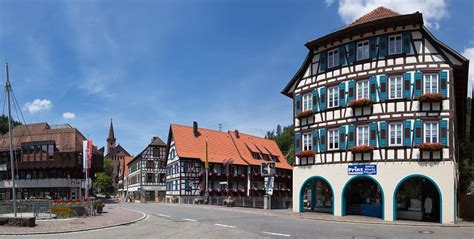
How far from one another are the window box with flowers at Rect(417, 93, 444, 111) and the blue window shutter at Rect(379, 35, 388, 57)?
4.11 m

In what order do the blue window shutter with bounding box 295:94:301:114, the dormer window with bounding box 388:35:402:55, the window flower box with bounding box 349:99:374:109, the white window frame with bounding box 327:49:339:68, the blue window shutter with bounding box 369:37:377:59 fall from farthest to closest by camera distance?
1. the blue window shutter with bounding box 295:94:301:114
2. the white window frame with bounding box 327:49:339:68
3. the blue window shutter with bounding box 369:37:377:59
4. the window flower box with bounding box 349:99:374:109
5. the dormer window with bounding box 388:35:402:55

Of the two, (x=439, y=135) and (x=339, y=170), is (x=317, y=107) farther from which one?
(x=439, y=135)

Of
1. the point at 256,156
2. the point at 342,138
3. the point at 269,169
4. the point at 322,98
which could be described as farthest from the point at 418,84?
the point at 256,156

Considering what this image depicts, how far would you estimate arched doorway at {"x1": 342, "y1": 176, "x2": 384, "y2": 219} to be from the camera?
3114 cm

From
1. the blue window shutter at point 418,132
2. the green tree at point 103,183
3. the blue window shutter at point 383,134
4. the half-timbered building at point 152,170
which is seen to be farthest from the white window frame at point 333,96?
the green tree at point 103,183

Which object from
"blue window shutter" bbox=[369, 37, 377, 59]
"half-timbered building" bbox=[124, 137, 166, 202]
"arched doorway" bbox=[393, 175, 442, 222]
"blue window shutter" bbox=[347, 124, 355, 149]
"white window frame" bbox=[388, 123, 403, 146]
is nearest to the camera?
"white window frame" bbox=[388, 123, 403, 146]

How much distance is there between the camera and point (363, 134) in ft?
102

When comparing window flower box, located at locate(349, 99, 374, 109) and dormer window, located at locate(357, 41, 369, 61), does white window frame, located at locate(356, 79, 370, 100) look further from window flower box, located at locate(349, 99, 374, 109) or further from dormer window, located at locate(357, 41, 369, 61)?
dormer window, located at locate(357, 41, 369, 61)

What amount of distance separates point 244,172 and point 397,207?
39400 millimetres

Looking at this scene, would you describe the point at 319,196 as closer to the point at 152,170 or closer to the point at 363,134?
the point at 363,134

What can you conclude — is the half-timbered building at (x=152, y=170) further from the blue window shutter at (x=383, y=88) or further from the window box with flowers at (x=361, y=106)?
the blue window shutter at (x=383, y=88)

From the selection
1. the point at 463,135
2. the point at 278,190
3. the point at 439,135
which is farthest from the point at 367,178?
the point at 278,190

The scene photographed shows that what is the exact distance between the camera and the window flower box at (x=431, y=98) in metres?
27.8

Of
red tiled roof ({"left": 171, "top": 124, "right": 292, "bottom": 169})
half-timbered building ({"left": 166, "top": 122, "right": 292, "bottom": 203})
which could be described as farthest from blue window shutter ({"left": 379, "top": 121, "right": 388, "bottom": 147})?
red tiled roof ({"left": 171, "top": 124, "right": 292, "bottom": 169})
